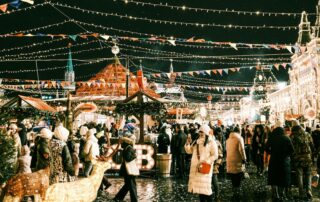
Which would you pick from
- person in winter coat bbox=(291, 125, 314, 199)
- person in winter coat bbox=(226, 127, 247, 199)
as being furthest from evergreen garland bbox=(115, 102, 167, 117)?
person in winter coat bbox=(291, 125, 314, 199)

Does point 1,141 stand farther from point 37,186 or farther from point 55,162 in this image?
point 55,162

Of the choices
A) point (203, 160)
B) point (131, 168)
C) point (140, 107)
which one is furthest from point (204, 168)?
point (140, 107)

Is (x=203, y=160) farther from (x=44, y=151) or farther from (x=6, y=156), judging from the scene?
(x=6, y=156)

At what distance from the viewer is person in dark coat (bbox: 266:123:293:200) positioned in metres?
9.47

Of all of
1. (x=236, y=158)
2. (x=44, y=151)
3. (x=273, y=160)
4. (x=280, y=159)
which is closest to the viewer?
(x=44, y=151)

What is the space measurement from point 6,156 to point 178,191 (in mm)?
5769

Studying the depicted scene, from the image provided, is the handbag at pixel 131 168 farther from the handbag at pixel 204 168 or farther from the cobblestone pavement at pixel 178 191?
the handbag at pixel 204 168

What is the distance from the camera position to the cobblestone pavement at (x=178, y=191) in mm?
10297

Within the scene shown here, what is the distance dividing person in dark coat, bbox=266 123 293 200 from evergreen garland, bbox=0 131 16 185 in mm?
5785

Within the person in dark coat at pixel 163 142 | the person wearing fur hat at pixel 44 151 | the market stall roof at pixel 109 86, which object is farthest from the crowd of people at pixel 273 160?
the market stall roof at pixel 109 86

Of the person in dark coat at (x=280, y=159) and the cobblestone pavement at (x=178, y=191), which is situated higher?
the person in dark coat at (x=280, y=159)

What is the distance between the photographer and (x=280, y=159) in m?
9.52

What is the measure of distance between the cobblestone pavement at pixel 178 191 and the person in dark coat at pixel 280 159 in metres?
0.78

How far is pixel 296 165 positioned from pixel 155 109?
7324 mm
